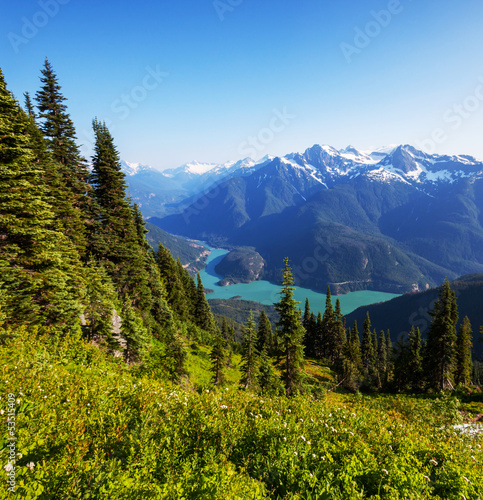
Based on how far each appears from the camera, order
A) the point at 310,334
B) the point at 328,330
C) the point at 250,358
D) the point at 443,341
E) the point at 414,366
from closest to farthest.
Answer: the point at 250,358 → the point at 443,341 → the point at 414,366 → the point at 328,330 → the point at 310,334

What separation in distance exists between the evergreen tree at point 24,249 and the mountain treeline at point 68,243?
4cm

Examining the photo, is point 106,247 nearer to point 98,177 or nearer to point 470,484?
point 98,177

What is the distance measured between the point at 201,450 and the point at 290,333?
62.0 feet

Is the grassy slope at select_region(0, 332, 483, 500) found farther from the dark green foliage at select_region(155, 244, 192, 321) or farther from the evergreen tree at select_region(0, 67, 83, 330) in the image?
the dark green foliage at select_region(155, 244, 192, 321)

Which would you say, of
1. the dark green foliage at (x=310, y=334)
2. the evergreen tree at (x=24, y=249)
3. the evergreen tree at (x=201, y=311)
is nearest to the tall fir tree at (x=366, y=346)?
the dark green foliage at (x=310, y=334)

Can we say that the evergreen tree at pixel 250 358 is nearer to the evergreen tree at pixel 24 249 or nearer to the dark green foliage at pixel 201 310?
the evergreen tree at pixel 24 249

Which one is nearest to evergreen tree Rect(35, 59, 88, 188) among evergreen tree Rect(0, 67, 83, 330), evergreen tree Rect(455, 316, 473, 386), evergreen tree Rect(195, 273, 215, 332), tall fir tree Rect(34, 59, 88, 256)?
tall fir tree Rect(34, 59, 88, 256)

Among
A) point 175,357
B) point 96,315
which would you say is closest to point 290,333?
point 175,357

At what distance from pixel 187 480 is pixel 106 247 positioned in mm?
26287

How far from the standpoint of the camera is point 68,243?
19.5 metres

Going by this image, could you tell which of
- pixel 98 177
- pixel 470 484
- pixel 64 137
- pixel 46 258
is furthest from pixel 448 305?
pixel 64 137

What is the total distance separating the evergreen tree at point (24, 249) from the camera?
12.2m

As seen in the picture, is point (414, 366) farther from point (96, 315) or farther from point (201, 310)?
point (96, 315)

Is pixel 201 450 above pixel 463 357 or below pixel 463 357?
above
